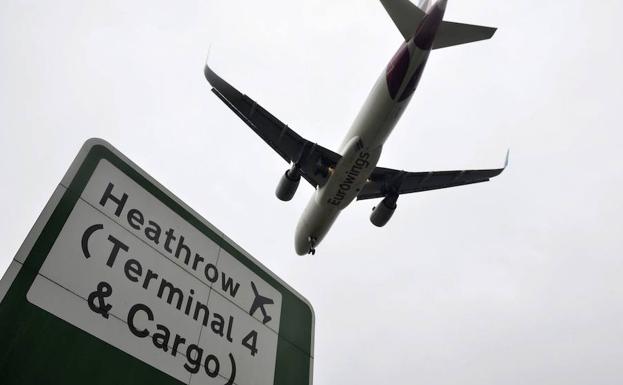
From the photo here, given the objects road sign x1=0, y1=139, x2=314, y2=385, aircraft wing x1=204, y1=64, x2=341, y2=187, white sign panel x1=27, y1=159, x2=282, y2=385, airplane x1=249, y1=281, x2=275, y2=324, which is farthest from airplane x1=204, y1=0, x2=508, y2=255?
white sign panel x1=27, y1=159, x2=282, y2=385

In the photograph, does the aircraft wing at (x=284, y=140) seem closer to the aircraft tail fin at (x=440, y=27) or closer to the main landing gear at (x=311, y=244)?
the main landing gear at (x=311, y=244)

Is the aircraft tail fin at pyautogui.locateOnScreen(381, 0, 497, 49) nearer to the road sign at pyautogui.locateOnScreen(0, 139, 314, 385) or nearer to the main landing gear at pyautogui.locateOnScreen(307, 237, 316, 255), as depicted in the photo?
the main landing gear at pyautogui.locateOnScreen(307, 237, 316, 255)

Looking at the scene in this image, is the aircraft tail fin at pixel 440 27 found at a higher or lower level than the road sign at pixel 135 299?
higher

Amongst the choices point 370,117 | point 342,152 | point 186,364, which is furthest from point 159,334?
point 342,152

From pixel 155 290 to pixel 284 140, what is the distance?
67.9 ft

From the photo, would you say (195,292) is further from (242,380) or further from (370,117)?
(370,117)

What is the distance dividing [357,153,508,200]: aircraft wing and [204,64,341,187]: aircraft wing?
3803 millimetres

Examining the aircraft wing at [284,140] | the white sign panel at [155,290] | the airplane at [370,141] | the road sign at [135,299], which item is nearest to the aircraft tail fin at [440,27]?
the airplane at [370,141]

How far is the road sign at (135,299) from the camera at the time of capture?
Answer: 226cm

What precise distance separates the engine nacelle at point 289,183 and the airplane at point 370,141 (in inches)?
2.2

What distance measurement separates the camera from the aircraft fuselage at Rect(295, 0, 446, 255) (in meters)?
17.3

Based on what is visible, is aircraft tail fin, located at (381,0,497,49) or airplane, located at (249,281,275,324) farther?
aircraft tail fin, located at (381,0,497,49)

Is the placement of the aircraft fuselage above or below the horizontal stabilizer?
below

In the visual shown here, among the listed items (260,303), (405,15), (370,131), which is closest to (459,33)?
(405,15)
